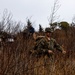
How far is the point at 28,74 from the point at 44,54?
→ 8.53ft

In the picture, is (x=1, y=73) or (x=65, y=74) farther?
(x=65, y=74)

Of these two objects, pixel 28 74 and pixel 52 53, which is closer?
pixel 28 74

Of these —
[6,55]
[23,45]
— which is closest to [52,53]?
[23,45]

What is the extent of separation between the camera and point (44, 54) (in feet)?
26.2

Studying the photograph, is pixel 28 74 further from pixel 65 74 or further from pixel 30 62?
pixel 65 74

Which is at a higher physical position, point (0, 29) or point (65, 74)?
point (0, 29)

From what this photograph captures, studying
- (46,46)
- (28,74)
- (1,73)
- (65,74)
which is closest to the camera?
(1,73)

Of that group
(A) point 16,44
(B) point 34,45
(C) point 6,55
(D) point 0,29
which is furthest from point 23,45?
(B) point 34,45

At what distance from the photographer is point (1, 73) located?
4.93m

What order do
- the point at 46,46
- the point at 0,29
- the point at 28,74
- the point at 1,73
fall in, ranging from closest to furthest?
the point at 1,73
the point at 28,74
the point at 0,29
the point at 46,46

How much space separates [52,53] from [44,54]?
9.2 inches

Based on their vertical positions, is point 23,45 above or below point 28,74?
above

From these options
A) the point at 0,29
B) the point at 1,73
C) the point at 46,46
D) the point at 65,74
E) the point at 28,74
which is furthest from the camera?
the point at 46,46

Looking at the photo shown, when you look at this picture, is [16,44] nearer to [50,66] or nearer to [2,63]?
[2,63]
